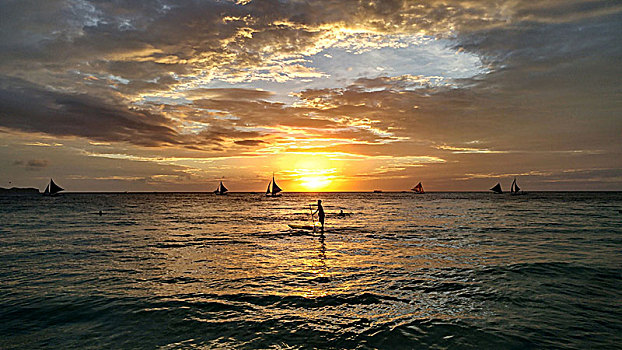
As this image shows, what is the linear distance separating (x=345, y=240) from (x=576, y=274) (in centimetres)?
1754

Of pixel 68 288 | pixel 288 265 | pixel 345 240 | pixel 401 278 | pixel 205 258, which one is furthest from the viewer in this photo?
pixel 345 240

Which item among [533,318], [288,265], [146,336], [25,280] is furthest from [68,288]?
[533,318]

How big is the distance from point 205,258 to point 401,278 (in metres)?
13.1

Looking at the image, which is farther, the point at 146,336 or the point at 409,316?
the point at 409,316

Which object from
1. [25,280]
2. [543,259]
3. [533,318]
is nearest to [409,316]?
[533,318]

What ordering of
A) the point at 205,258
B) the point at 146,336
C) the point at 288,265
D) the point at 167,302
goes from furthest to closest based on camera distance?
the point at 205,258, the point at 288,265, the point at 167,302, the point at 146,336

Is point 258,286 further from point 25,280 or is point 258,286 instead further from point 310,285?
point 25,280

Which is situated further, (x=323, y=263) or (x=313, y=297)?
(x=323, y=263)

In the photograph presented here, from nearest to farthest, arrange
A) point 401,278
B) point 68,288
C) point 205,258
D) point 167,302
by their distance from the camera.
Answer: point 167,302
point 68,288
point 401,278
point 205,258

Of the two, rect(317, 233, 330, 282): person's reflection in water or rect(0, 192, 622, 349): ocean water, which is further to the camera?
rect(317, 233, 330, 282): person's reflection in water

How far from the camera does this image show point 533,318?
1208cm

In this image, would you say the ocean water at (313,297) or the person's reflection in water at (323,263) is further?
the person's reflection in water at (323,263)

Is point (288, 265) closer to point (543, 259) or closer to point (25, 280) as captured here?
point (25, 280)

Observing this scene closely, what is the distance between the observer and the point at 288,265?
829 inches
